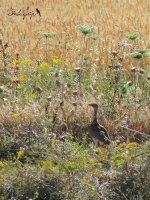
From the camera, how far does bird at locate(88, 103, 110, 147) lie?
192 inches

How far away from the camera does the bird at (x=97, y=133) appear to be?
488 centimetres

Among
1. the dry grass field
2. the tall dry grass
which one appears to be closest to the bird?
the dry grass field

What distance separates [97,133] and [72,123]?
1.43ft

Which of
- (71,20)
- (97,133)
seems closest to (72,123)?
(97,133)

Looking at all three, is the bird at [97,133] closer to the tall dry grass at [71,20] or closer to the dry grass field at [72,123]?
the dry grass field at [72,123]

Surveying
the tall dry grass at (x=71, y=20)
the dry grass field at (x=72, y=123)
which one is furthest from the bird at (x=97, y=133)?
the tall dry grass at (x=71, y=20)

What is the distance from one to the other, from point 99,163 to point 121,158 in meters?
0.15

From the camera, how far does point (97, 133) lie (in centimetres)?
494

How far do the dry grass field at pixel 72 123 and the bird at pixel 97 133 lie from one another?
0.07m

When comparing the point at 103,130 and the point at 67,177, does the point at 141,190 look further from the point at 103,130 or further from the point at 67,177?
the point at 103,130

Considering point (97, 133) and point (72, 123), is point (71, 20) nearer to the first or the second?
point (72, 123)

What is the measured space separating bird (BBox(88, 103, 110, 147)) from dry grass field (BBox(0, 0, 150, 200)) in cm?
7

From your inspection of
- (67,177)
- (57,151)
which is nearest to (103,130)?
(57,151)

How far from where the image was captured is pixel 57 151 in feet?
14.7
